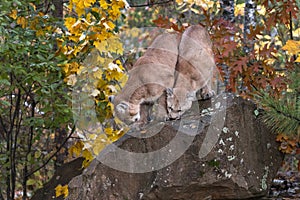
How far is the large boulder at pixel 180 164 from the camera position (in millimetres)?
3453

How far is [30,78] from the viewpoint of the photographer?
3926mm

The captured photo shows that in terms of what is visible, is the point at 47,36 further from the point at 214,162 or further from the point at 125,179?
the point at 214,162

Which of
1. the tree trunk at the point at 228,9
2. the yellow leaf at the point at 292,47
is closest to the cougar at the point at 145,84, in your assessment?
the yellow leaf at the point at 292,47

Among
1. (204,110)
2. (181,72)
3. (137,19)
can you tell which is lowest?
Result: (204,110)

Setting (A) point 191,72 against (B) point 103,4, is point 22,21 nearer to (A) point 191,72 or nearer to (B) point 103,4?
(B) point 103,4

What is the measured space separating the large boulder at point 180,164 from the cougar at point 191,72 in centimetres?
25

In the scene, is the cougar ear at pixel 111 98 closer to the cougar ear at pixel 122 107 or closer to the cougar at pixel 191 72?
the cougar ear at pixel 122 107

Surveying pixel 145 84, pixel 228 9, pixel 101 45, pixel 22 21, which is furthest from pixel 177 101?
pixel 228 9

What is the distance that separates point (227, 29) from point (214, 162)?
1.69 meters

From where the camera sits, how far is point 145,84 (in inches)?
145

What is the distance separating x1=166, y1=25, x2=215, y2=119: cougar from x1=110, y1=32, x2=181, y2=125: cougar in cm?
7

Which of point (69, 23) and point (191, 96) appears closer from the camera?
point (69, 23)

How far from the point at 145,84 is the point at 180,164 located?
64 centimetres

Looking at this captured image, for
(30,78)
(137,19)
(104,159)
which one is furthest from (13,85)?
(137,19)
